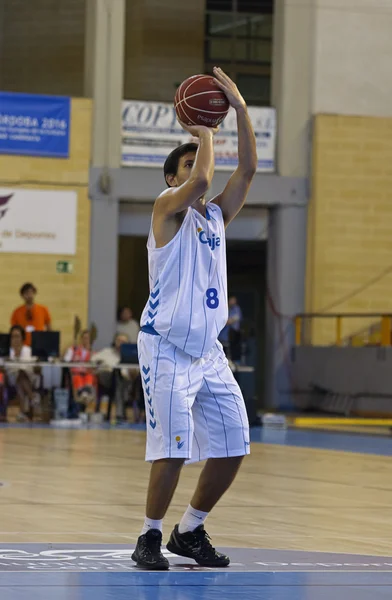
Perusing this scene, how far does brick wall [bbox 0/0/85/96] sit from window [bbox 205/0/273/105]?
3744 mm

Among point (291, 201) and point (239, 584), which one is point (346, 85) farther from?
point (239, 584)

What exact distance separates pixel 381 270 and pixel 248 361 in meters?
3.99

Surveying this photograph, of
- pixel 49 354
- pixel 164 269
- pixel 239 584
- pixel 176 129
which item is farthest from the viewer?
pixel 176 129

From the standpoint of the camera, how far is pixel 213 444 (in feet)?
19.1

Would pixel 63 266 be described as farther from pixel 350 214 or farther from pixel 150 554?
pixel 150 554

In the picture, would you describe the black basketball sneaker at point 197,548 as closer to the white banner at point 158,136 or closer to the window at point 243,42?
the white banner at point 158,136

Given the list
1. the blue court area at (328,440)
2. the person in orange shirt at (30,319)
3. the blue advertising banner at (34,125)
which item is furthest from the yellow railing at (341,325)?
the person in orange shirt at (30,319)

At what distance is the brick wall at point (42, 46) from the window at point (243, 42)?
374 centimetres

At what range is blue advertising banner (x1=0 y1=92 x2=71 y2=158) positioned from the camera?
972 inches

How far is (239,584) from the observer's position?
5.21 metres

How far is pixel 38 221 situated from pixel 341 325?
20.9 feet

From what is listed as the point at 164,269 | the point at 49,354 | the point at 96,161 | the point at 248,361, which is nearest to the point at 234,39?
the point at 96,161

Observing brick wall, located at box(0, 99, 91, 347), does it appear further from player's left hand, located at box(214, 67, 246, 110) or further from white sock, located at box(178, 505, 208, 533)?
player's left hand, located at box(214, 67, 246, 110)

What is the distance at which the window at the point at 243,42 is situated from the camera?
3222 cm
